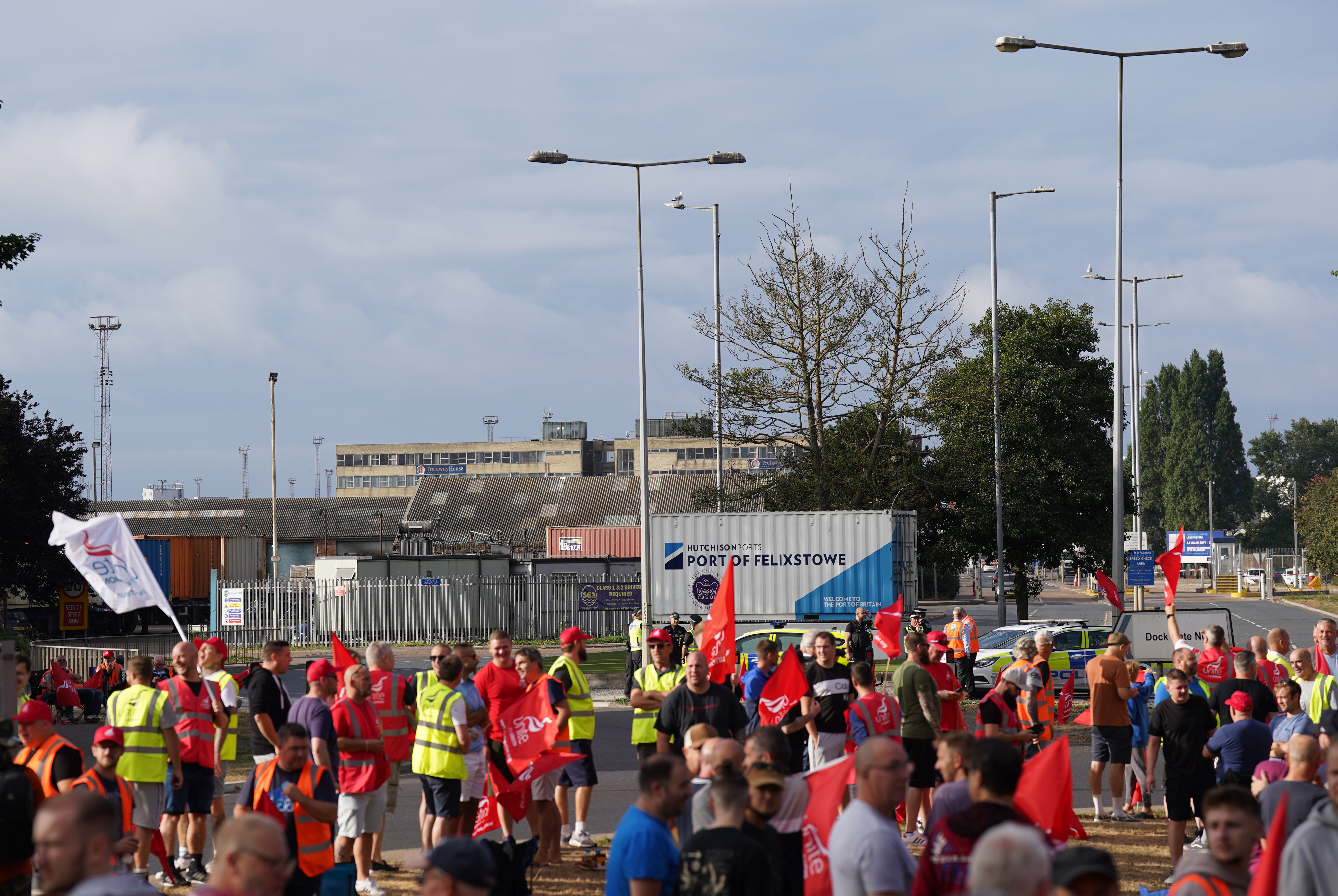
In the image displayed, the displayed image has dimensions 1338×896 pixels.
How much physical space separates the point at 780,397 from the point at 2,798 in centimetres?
2265

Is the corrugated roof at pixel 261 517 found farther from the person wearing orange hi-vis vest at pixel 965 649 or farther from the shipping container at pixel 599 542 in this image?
the person wearing orange hi-vis vest at pixel 965 649

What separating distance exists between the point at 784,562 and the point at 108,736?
17534 millimetres

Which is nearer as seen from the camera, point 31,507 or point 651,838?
point 651,838

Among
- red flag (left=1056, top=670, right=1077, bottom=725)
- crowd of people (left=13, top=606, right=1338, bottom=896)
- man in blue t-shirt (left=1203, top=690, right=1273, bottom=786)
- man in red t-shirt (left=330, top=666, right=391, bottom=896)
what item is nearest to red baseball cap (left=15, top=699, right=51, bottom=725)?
crowd of people (left=13, top=606, right=1338, bottom=896)

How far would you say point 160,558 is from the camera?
41.9 metres

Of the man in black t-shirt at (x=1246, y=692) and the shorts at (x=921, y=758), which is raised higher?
the man in black t-shirt at (x=1246, y=692)

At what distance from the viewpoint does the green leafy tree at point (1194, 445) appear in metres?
102

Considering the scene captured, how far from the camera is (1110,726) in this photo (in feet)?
38.7

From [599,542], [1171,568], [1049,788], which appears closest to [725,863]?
[1049,788]

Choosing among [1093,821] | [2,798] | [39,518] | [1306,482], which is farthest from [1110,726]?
[1306,482]

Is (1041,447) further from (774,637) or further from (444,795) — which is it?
(444,795)

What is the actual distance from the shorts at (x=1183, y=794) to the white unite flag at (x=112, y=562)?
8.48 m

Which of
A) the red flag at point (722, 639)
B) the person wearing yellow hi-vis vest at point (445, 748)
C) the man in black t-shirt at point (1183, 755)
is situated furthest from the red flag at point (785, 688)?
the man in black t-shirt at point (1183, 755)

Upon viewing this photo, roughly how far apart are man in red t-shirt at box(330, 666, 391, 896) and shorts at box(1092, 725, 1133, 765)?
249 inches
